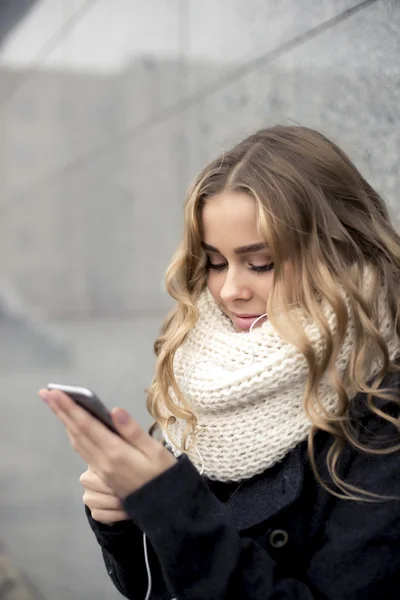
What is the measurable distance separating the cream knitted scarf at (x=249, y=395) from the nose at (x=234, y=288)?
0.31 feet

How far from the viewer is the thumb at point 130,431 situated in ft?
4.93

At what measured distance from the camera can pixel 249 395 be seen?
1.87 m

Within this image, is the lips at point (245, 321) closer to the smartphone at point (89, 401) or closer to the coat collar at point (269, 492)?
the coat collar at point (269, 492)

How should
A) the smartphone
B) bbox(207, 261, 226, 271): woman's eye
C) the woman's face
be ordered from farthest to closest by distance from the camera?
bbox(207, 261, 226, 271): woman's eye
the woman's face
the smartphone

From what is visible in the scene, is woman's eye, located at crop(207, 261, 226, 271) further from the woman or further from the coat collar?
the coat collar

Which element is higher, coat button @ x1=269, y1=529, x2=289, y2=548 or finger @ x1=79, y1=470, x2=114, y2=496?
finger @ x1=79, y1=470, x2=114, y2=496

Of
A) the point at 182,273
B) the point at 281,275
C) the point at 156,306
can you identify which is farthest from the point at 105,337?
the point at 281,275

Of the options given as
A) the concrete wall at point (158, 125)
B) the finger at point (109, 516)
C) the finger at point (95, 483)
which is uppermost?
the concrete wall at point (158, 125)

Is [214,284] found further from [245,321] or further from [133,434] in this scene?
[133,434]

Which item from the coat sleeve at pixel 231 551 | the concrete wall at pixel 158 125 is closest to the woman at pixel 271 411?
the coat sleeve at pixel 231 551

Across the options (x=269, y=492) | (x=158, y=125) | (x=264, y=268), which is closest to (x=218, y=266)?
(x=264, y=268)

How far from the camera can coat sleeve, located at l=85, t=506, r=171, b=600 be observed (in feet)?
6.23

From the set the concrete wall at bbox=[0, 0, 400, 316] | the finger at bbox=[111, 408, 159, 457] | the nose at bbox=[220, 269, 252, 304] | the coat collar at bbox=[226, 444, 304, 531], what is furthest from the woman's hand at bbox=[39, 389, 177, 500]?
the concrete wall at bbox=[0, 0, 400, 316]

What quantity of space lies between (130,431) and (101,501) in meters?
0.37
